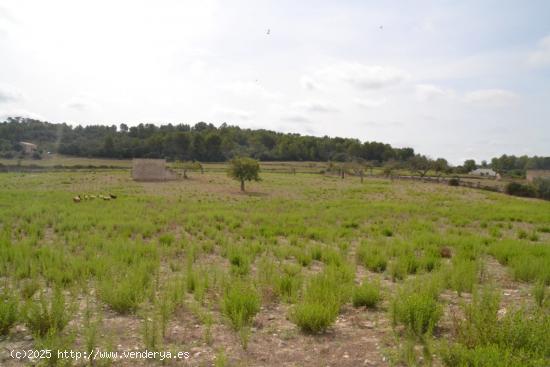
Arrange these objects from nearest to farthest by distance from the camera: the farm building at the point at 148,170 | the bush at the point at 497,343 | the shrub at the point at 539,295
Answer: the bush at the point at 497,343
the shrub at the point at 539,295
the farm building at the point at 148,170

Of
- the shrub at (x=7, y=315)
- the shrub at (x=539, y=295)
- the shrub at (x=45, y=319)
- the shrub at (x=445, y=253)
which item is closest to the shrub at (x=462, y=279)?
the shrub at (x=539, y=295)

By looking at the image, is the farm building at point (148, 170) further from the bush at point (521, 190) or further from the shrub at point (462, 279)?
the shrub at point (462, 279)

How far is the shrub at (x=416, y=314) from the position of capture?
16.6ft

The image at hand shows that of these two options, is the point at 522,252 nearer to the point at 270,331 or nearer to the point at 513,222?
the point at 270,331

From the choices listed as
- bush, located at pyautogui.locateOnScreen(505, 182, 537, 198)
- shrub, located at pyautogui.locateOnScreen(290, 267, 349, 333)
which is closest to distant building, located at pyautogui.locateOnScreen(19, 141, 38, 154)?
bush, located at pyautogui.locateOnScreen(505, 182, 537, 198)

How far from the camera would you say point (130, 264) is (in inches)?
338

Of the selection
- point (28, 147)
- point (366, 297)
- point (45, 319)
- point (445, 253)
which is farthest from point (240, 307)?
point (28, 147)

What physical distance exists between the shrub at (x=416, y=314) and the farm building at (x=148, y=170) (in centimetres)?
5001

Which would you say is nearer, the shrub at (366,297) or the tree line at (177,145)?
the shrub at (366,297)

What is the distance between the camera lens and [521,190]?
48.2 m

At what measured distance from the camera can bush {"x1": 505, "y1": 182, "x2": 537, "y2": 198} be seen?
47.7m

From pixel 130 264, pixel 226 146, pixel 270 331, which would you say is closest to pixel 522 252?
pixel 270 331

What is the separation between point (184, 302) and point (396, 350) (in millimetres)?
3509

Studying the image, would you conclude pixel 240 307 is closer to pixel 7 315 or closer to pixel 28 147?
pixel 7 315
